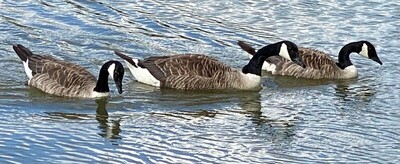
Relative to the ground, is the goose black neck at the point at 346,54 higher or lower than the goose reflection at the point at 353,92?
higher

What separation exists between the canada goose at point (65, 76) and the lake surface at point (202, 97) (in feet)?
0.61

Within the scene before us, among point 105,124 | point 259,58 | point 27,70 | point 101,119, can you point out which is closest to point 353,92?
point 259,58

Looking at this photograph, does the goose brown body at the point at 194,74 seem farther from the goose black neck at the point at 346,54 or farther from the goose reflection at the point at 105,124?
the goose black neck at the point at 346,54

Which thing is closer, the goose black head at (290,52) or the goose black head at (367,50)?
the goose black head at (290,52)

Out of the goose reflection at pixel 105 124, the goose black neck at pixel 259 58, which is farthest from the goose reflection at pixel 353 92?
the goose reflection at pixel 105 124

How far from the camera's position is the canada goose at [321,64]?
16234 mm

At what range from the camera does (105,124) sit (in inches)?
496

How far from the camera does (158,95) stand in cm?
1465

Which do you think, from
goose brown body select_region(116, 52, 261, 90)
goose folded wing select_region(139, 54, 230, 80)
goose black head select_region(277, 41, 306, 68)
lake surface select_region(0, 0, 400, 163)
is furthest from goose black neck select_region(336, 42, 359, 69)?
goose folded wing select_region(139, 54, 230, 80)

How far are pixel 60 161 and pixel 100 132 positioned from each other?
5.18ft

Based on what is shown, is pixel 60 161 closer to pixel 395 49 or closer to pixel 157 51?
pixel 157 51

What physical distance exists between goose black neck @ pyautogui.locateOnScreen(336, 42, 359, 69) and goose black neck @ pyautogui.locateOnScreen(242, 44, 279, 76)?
139 centimetres

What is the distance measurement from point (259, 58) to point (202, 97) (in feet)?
4.39

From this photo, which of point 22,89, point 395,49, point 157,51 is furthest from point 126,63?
point 395,49
